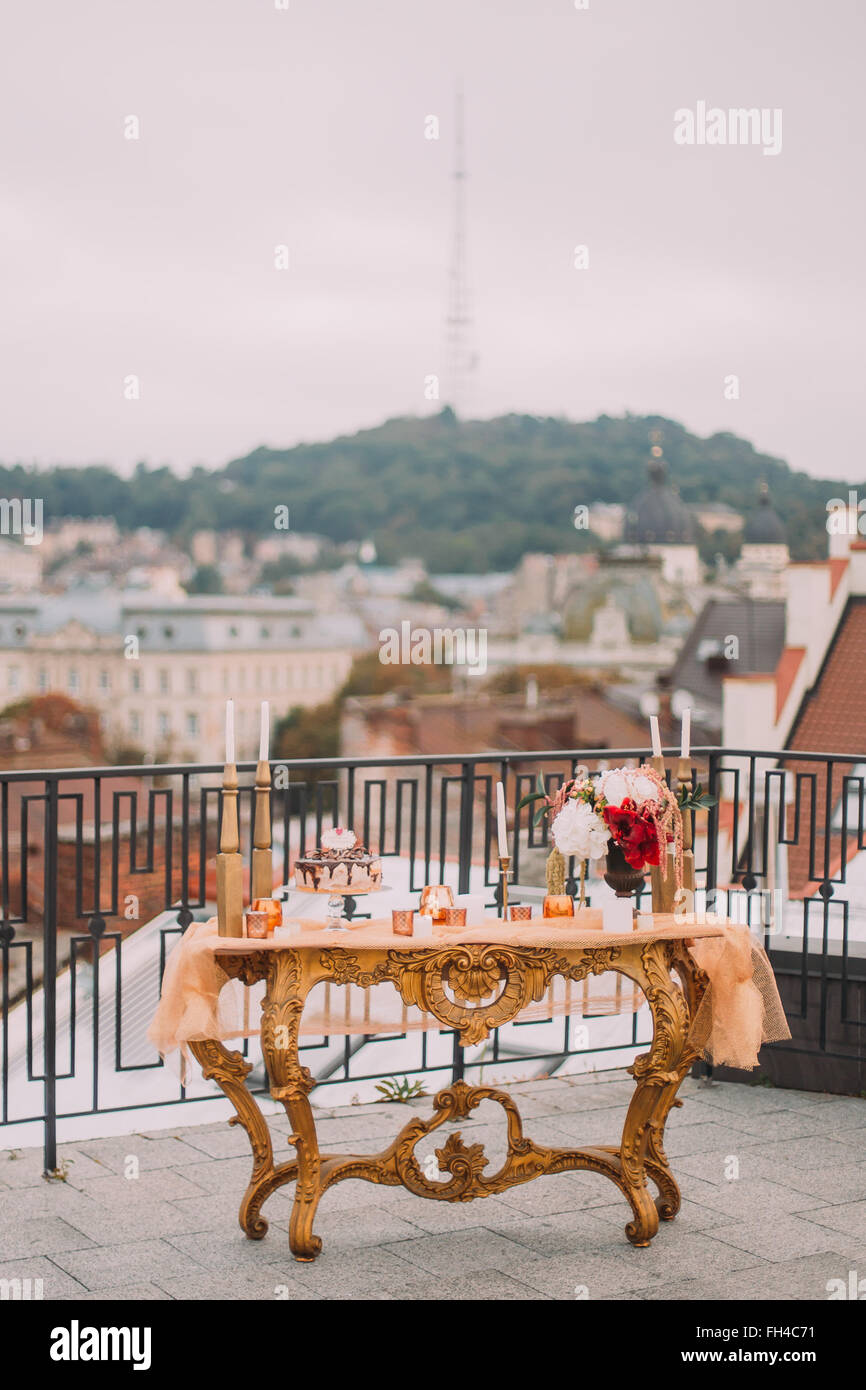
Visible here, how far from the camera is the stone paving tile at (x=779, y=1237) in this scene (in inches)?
136

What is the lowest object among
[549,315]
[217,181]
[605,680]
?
[605,680]

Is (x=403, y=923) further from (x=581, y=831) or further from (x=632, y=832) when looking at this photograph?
(x=632, y=832)

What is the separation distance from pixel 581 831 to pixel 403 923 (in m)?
0.46

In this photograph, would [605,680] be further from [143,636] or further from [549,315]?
[143,636]

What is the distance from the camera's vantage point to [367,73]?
249ft

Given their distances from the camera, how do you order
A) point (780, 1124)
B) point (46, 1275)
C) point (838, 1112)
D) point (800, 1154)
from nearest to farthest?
1. point (46, 1275)
2. point (800, 1154)
3. point (780, 1124)
4. point (838, 1112)

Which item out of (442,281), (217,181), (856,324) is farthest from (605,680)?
(217,181)

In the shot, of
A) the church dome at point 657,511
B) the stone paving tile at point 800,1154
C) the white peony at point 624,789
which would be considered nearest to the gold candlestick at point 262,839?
the white peony at point 624,789

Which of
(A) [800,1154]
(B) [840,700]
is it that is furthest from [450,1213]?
A: (B) [840,700]

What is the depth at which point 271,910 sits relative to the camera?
11.0ft

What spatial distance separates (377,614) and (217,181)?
24.0 m

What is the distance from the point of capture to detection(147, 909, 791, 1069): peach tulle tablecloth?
3275 millimetres

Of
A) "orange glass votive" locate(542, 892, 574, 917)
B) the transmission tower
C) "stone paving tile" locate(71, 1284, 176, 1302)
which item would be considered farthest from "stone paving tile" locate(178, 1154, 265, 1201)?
the transmission tower

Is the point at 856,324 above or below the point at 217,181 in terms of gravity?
below
